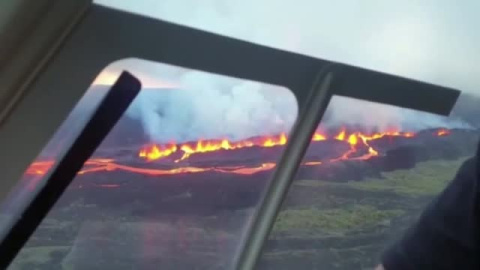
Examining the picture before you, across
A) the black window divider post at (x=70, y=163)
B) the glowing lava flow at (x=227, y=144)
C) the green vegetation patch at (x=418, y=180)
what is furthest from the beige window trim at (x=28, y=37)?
the green vegetation patch at (x=418, y=180)

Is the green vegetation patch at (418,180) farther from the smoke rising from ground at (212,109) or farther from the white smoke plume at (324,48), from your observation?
the smoke rising from ground at (212,109)

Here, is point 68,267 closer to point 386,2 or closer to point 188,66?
point 188,66

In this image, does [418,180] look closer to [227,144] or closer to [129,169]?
[227,144]

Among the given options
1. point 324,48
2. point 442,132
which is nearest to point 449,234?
point 324,48

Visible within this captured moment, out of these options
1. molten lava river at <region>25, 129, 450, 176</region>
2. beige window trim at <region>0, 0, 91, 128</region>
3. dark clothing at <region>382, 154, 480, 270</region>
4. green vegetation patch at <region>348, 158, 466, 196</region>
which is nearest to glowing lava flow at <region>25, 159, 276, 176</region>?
molten lava river at <region>25, 129, 450, 176</region>

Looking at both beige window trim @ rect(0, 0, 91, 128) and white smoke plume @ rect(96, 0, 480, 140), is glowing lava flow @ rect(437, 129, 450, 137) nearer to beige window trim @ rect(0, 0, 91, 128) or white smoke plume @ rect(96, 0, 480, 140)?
white smoke plume @ rect(96, 0, 480, 140)

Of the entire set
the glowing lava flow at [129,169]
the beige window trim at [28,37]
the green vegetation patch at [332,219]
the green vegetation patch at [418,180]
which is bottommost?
the green vegetation patch at [332,219]
